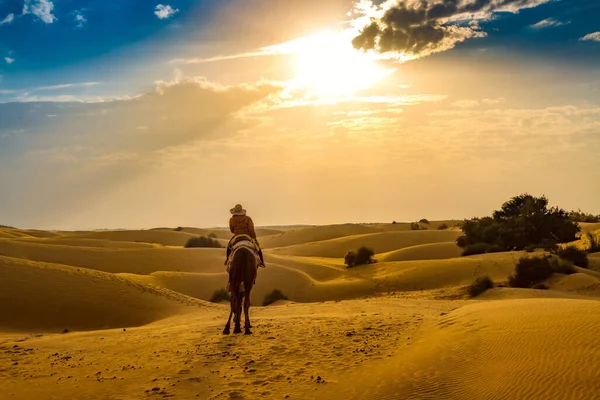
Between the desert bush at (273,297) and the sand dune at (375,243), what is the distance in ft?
78.0

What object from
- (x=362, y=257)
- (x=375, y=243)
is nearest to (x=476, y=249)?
(x=362, y=257)

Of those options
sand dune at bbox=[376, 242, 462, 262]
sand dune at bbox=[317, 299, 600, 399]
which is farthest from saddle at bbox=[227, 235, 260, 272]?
sand dune at bbox=[376, 242, 462, 262]

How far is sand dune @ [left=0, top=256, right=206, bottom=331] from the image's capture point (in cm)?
1684

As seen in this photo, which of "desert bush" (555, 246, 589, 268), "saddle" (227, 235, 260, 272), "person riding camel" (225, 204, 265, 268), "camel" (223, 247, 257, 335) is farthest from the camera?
"desert bush" (555, 246, 589, 268)

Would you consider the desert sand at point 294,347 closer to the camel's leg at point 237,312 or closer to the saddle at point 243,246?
the camel's leg at point 237,312

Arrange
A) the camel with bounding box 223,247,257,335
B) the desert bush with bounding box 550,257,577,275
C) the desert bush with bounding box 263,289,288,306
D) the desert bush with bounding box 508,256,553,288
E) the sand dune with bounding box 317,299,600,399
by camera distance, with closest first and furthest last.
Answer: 1. the sand dune with bounding box 317,299,600,399
2. the camel with bounding box 223,247,257,335
3. the desert bush with bounding box 508,256,553,288
4. the desert bush with bounding box 550,257,577,275
5. the desert bush with bounding box 263,289,288,306

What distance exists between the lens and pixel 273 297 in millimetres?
24281

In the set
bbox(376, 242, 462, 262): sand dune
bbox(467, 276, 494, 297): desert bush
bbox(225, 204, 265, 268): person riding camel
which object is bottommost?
bbox(467, 276, 494, 297): desert bush

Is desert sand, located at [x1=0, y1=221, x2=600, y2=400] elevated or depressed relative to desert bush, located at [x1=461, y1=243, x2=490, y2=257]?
depressed

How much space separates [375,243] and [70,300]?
37.7 m

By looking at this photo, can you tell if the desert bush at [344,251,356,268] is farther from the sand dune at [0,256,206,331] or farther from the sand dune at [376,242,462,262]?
the sand dune at [0,256,206,331]

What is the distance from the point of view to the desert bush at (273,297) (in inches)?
944

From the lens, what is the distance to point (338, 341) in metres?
10.0

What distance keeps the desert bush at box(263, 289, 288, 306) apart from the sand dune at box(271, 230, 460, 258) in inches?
936
